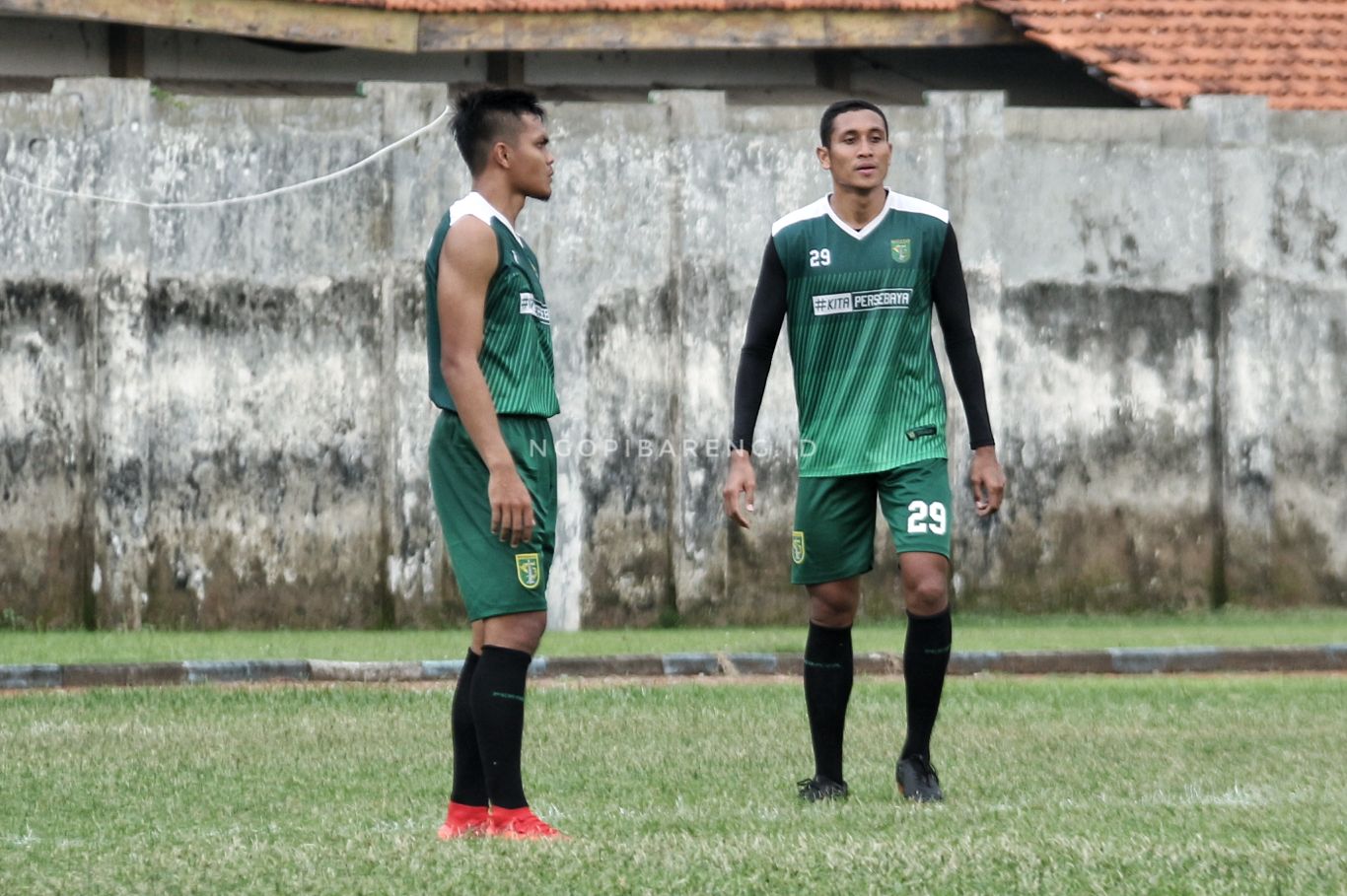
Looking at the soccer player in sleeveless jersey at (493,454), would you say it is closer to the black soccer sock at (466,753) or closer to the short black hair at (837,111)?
the black soccer sock at (466,753)

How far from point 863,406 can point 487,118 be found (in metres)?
1.58

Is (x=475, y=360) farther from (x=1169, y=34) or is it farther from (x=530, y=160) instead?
(x=1169, y=34)

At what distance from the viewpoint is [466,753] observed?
618cm

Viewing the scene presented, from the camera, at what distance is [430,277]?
6.19 metres

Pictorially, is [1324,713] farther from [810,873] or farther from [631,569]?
[631,569]

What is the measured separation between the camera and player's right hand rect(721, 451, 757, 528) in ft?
23.2

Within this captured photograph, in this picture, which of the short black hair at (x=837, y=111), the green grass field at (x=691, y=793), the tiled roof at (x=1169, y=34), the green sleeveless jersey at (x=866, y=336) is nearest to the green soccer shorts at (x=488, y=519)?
the green grass field at (x=691, y=793)

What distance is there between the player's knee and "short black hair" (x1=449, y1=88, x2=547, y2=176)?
1.89 meters

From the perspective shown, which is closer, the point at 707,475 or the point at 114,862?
the point at 114,862

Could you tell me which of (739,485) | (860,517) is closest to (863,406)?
(860,517)

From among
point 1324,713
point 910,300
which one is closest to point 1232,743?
point 1324,713

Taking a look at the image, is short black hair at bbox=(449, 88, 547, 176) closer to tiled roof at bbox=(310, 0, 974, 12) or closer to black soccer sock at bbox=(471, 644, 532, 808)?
black soccer sock at bbox=(471, 644, 532, 808)

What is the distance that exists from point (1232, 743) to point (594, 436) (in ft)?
24.6

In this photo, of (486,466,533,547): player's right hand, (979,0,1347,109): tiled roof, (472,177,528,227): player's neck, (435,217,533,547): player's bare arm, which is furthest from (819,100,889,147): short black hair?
(979,0,1347,109): tiled roof
